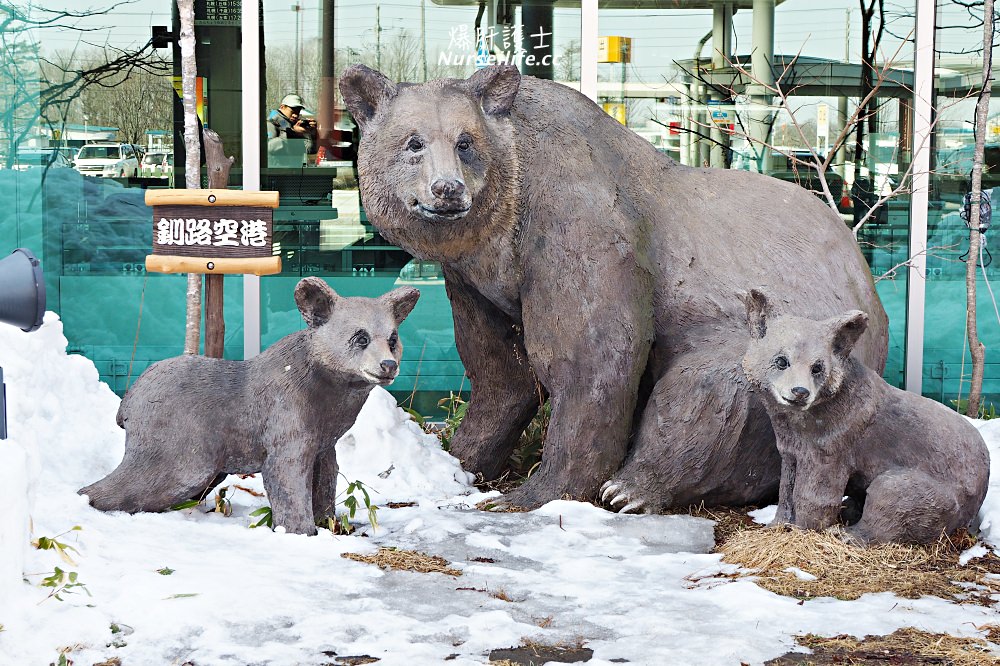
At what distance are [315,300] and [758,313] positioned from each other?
1.80 m

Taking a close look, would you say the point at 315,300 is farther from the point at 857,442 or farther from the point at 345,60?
the point at 345,60

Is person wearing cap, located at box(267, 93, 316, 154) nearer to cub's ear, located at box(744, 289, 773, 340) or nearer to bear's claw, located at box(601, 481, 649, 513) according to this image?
bear's claw, located at box(601, 481, 649, 513)

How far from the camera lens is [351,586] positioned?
433cm

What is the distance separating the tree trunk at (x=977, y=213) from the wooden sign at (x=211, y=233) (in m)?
4.60

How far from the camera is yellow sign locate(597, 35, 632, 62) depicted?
28.2ft

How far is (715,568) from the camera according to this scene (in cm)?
478

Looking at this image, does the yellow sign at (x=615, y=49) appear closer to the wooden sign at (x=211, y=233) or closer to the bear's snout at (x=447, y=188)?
the wooden sign at (x=211, y=233)

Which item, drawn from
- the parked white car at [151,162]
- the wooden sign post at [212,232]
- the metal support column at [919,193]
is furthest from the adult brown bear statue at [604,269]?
the parked white car at [151,162]

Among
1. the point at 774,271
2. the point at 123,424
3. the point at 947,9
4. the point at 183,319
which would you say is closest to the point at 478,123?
the point at 774,271

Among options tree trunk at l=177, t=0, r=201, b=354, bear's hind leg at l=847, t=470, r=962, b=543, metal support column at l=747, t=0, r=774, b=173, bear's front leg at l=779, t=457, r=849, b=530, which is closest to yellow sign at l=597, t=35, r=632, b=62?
metal support column at l=747, t=0, r=774, b=173

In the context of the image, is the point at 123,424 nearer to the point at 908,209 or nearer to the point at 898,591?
the point at 898,591

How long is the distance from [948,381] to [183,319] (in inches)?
219

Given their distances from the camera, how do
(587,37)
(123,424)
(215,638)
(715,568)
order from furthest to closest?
(587,37) → (123,424) → (715,568) → (215,638)

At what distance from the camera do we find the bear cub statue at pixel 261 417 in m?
4.88
